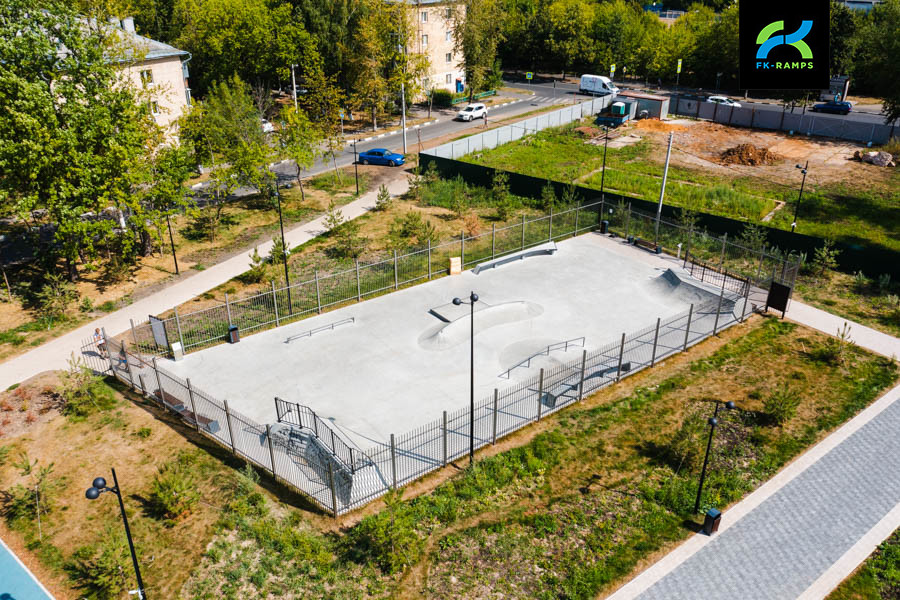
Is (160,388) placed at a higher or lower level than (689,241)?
lower

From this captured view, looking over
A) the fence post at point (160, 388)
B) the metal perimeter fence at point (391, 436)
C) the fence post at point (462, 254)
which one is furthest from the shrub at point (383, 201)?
the fence post at point (160, 388)

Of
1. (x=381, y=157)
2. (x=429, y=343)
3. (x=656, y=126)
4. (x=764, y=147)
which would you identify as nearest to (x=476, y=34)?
(x=656, y=126)

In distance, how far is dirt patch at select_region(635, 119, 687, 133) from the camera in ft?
181

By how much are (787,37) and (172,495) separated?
26796mm

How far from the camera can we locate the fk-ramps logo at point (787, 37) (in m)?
24.7

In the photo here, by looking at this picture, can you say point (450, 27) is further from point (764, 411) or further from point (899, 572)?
point (899, 572)

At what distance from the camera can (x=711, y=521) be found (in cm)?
1662

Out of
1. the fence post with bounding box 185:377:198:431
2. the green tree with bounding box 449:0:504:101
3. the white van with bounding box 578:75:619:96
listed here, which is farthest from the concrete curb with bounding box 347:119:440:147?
the fence post with bounding box 185:377:198:431

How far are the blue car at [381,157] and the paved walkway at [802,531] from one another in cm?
3485

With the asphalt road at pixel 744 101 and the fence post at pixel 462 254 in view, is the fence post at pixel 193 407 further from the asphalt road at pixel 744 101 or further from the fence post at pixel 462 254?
the asphalt road at pixel 744 101

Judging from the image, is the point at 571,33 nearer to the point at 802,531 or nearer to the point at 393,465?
the point at 802,531

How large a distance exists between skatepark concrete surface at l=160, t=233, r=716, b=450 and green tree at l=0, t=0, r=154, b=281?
28.5ft

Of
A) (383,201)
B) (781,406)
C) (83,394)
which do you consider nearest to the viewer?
(781,406)

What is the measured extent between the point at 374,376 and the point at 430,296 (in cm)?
672
